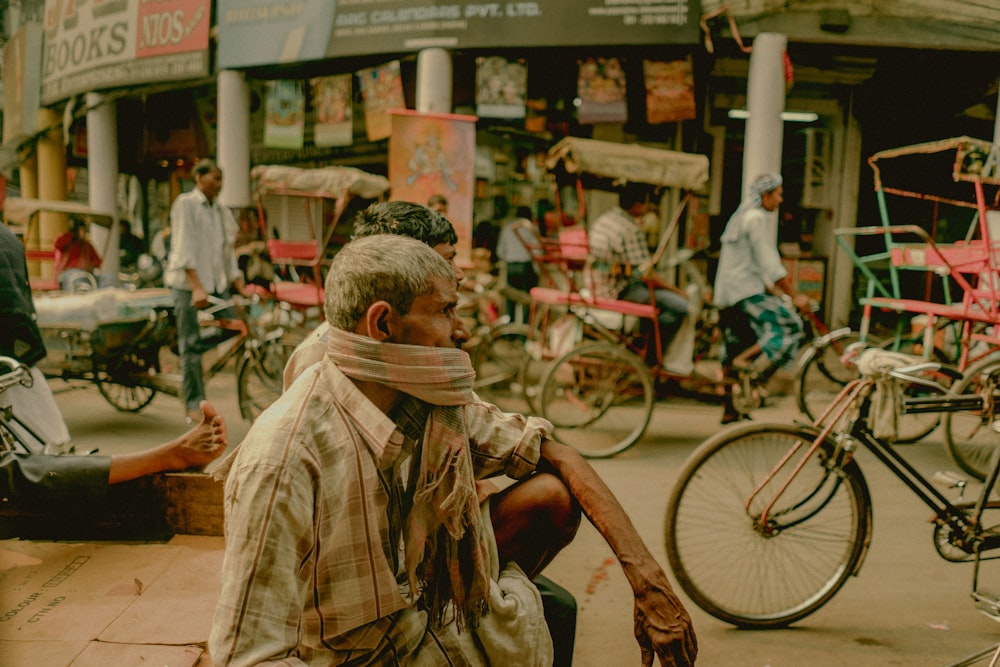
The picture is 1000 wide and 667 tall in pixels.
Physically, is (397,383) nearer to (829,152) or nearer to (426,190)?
(426,190)

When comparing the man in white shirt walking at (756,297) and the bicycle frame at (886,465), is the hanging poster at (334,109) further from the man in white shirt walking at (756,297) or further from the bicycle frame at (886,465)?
the bicycle frame at (886,465)

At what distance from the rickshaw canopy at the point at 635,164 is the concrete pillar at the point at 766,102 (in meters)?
3.05

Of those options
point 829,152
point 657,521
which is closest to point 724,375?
point 657,521

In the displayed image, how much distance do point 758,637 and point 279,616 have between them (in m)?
2.26

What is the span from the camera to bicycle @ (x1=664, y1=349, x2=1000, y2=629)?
2850 millimetres

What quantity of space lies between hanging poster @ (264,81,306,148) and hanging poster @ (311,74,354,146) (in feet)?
0.85

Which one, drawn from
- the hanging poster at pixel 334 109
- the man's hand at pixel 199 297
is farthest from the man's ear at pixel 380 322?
the hanging poster at pixel 334 109

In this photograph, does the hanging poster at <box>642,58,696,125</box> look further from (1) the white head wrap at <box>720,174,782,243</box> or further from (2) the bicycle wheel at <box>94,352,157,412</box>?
(2) the bicycle wheel at <box>94,352,157,412</box>

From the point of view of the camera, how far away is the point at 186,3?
1138cm

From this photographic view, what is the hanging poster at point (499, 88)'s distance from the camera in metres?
9.52

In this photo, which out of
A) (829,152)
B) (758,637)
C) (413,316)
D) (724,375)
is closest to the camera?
(413,316)

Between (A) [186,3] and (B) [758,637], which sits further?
(A) [186,3]

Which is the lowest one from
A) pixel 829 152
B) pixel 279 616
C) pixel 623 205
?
pixel 279 616

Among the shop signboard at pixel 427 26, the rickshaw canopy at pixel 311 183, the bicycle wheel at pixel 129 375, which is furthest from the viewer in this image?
the shop signboard at pixel 427 26
